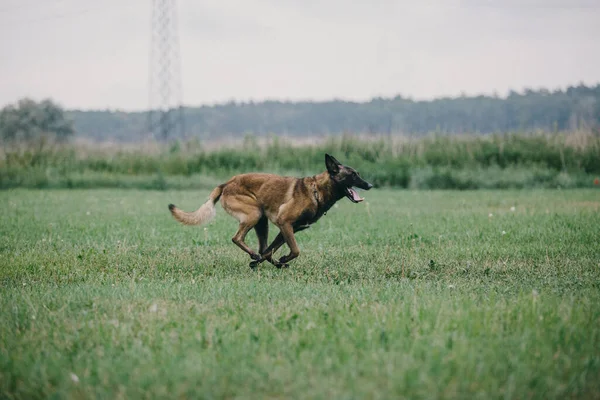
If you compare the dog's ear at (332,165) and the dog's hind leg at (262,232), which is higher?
the dog's ear at (332,165)

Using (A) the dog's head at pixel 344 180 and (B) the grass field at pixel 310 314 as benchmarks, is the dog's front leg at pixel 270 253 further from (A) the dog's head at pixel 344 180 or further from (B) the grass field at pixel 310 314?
(A) the dog's head at pixel 344 180

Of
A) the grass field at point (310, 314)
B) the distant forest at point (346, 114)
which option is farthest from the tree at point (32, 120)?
the grass field at point (310, 314)

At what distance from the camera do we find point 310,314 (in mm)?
4586

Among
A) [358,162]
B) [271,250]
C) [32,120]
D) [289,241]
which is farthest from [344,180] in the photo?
[32,120]

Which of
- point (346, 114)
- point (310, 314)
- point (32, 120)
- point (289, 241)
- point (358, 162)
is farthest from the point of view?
point (346, 114)

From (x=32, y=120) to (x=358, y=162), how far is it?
4577cm

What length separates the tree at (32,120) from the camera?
5547cm

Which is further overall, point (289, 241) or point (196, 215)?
point (196, 215)

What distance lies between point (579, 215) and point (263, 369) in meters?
8.90

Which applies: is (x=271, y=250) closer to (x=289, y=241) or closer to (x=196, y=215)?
(x=289, y=241)

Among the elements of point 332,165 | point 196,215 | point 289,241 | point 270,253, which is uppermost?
point 332,165

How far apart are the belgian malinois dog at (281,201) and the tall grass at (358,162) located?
42.2 ft

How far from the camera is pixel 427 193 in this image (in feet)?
57.1

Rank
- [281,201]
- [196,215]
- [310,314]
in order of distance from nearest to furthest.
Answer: [310,314] < [281,201] < [196,215]
